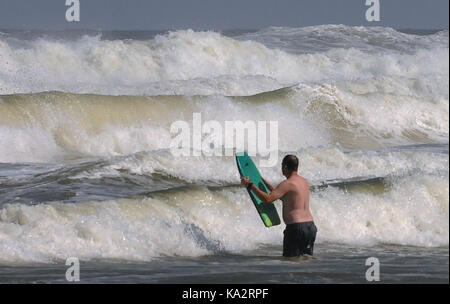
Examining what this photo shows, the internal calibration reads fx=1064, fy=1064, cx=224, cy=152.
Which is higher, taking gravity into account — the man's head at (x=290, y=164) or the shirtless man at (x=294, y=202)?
the man's head at (x=290, y=164)

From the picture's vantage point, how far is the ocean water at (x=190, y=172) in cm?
998

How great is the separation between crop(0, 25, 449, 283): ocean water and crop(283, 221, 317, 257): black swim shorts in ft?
0.39

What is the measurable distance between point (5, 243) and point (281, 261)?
261 cm

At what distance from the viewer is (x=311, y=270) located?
9.23 metres

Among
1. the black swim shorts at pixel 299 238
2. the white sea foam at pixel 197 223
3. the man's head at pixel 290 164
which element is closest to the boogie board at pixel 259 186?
the black swim shorts at pixel 299 238

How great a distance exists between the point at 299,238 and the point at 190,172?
6.01 m

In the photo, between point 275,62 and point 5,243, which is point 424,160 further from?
point 275,62

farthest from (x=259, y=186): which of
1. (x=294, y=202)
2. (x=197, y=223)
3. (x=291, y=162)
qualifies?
(x=197, y=223)

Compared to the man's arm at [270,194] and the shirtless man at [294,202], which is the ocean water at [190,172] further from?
the man's arm at [270,194]

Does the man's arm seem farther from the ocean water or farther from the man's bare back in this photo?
the ocean water

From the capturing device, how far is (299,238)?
936 centimetres

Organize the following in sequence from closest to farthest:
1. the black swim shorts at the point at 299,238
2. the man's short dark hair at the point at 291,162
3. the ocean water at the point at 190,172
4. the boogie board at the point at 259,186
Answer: the man's short dark hair at the point at 291,162 < the black swim shorts at the point at 299,238 < the boogie board at the point at 259,186 < the ocean water at the point at 190,172

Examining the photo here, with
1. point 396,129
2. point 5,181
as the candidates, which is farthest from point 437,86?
point 5,181

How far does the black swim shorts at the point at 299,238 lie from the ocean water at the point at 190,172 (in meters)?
0.12
